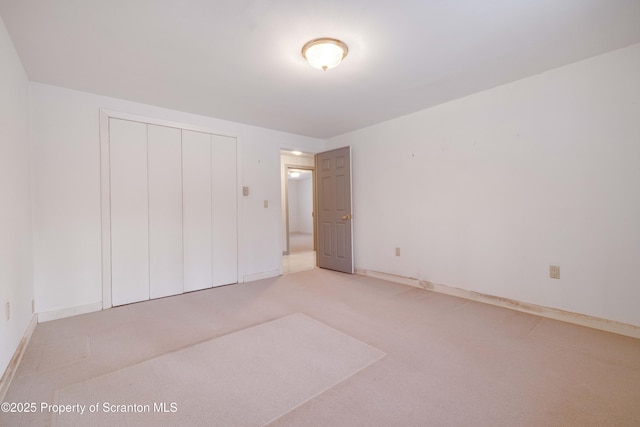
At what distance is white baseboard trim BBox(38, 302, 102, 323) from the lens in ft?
9.17

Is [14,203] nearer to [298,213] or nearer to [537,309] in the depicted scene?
[537,309]

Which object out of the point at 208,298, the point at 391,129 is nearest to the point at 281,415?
the point at 208,298

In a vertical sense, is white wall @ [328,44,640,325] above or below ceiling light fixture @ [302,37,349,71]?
below

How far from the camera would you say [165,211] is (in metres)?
3.59

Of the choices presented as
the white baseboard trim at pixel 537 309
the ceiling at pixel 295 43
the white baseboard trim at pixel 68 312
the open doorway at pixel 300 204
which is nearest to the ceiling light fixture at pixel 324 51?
the ceiling at pixel 295 43

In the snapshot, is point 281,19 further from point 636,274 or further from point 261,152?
point 636,274

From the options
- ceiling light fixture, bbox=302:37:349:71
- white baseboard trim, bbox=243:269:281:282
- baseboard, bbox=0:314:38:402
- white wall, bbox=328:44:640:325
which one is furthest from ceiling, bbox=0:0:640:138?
white baseboard trim, bbox=243:269:281:282

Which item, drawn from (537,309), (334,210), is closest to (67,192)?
(334,210)

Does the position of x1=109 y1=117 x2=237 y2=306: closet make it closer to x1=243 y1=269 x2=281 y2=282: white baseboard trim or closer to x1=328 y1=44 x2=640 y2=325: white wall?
x1=243 y1=269 x2=281 y2=282: white baseboard trim

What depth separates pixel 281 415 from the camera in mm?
1500

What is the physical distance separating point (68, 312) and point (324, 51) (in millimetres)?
3576

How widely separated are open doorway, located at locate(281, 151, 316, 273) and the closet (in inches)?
58.7

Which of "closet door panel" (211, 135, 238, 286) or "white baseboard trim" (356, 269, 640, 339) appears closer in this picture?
"white baseboard trim" (356, 269, 640, 339)

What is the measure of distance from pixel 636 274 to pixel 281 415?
3037 millimetres
